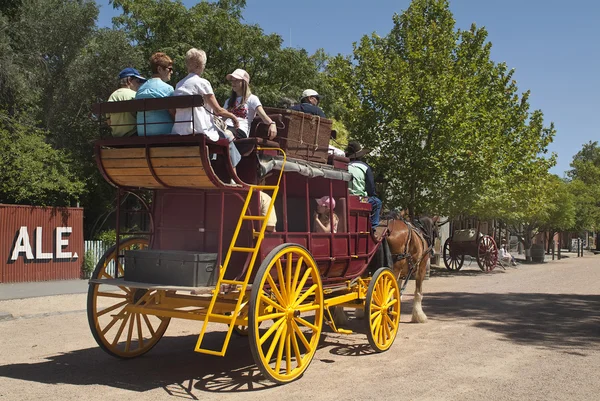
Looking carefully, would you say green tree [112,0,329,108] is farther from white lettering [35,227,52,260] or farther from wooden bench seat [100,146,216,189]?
wooden bench seat [100,146,216,189]

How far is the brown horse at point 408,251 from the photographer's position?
970cm

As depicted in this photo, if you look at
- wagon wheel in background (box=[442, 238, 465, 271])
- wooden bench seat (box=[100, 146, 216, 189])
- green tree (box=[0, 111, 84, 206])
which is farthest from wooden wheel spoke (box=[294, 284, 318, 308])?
wagon wheel in background (box=[442, 238, 465, 271])

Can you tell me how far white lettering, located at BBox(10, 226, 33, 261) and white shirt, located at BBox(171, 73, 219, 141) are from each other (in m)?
11.9

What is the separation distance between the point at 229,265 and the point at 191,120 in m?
1.55

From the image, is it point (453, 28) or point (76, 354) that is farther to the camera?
point (453, 28)

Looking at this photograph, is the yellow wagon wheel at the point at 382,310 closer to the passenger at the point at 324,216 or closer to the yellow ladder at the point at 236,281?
the passenger at the point at 324,216

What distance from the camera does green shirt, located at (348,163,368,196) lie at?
28.0 feet

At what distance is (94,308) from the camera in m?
6.59

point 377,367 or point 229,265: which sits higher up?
point 229,265

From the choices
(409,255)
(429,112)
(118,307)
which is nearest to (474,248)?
(429,112)

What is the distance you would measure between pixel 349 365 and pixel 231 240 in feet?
7.08

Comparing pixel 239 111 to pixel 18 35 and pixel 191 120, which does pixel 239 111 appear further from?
pixel 18 35

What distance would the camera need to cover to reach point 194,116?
18.1 ft

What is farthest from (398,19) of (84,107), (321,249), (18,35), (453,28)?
(321,249)
